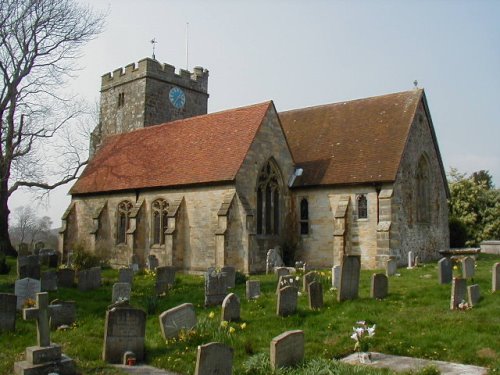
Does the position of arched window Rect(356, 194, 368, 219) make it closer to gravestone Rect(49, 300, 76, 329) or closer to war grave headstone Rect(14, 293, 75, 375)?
gravestone Rect(49, 300, 76, 329)

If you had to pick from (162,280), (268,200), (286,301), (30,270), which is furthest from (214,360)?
(268,200)

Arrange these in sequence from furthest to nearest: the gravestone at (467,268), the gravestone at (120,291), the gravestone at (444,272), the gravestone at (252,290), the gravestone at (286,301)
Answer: the gravestone at (467,268), the gravestone at (444,272), the gravestone at (252,290), the gravestone at (120,291), the gravestone at (286,301)

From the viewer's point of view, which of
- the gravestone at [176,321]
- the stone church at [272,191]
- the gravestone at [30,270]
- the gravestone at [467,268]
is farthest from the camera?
the stone church at [272,191]

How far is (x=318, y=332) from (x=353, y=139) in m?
16.1

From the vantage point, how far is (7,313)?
1064 centimetres

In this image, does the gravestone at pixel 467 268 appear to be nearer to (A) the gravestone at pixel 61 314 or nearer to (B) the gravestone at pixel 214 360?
(B) the gravestone at pixel 214 360

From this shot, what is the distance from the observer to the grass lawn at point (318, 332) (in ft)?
28.6

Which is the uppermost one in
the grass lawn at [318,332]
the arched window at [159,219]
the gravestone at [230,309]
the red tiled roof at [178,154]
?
the red tiled roof at [178,154]

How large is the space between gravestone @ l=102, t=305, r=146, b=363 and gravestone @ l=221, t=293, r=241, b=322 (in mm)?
2300

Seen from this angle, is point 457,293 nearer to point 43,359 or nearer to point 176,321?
point 176,321

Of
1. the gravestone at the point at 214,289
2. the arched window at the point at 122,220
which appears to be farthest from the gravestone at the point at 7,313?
the arched window at the point at 122,220

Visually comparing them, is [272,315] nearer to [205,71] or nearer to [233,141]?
[233,141]

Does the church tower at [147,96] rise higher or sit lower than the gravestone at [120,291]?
higher

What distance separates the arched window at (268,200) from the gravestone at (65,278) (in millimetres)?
8636
